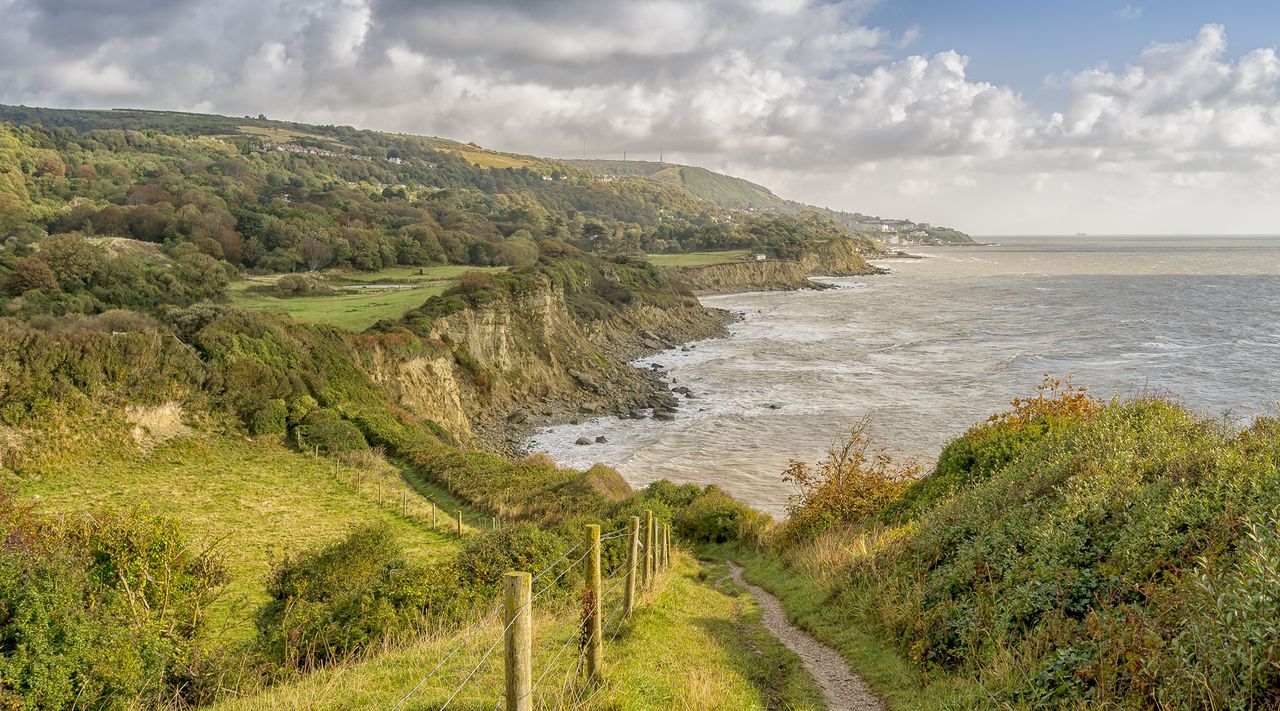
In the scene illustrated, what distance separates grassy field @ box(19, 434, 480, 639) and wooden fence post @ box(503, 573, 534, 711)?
12694 millimetres

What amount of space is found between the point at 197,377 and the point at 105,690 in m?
25.0

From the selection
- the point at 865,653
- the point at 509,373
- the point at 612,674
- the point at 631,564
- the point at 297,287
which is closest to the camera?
the point at 612,674

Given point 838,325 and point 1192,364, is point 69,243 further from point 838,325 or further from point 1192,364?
point 1192,364

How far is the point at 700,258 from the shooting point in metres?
140

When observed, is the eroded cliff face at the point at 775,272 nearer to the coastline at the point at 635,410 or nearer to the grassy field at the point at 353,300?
the coastline at the point at 635,410

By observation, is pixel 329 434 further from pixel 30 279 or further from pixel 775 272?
pixel 775 272

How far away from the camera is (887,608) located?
10391 mm

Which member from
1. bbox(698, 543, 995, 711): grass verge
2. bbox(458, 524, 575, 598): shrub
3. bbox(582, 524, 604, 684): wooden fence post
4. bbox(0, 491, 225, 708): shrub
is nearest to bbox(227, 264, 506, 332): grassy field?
bbox(458, 524, 575, 598): shrub

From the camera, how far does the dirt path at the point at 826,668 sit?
8.59 m

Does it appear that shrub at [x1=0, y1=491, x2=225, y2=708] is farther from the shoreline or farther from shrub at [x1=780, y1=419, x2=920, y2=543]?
the shoreline

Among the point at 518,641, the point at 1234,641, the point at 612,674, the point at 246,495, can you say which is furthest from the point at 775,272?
the point at 518,641

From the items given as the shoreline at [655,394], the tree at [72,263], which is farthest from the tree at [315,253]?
the shoreline at [655,394]

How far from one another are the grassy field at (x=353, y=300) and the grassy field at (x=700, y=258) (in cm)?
6186

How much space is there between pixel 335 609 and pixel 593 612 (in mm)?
6231
